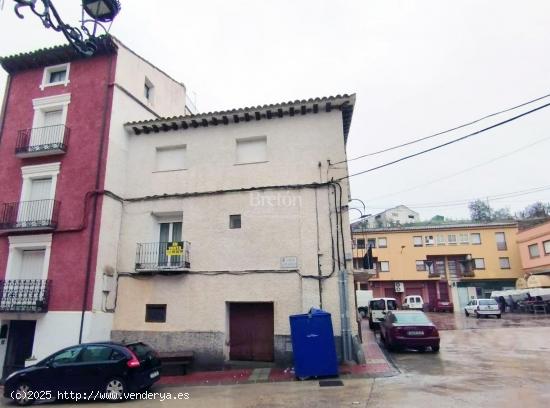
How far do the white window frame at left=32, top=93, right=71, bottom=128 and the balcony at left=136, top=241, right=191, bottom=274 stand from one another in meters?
5.98

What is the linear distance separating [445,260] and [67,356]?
124 ft

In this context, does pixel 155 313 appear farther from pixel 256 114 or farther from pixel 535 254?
pixel 535 254

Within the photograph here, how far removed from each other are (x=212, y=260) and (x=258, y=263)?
5.09ft

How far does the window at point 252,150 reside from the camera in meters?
12.8

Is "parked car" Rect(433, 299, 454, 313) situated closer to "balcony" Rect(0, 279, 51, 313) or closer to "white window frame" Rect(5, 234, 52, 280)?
"balcony" Rect(0, 279, 51, 313)

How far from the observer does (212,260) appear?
12.0 metres

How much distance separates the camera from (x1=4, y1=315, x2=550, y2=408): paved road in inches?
272

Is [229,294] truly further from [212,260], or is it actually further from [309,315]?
[309,315]

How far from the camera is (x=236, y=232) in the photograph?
39.8 ft

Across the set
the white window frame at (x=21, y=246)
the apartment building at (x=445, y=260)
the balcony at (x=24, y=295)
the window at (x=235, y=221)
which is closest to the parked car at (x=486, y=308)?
the apartment building at (x=445, y=260)

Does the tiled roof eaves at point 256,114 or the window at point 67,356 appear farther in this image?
the tiled roof eaves at point 256,114

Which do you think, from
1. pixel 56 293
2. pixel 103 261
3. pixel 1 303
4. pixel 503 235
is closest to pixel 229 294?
pixel 103 261

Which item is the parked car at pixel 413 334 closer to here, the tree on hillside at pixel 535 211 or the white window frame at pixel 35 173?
the white window frame at pixel 35 173

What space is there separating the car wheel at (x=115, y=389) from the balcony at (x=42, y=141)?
8329mm
